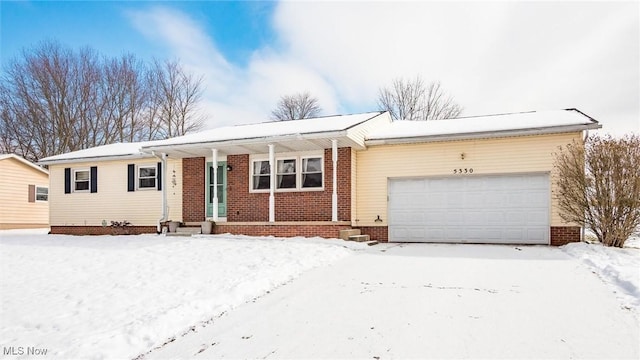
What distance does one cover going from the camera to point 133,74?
29.5 metres

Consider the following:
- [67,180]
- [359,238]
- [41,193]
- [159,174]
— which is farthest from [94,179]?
[359,238]

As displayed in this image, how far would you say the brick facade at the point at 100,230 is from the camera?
14.3 meters

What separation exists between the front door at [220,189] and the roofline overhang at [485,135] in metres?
4.98

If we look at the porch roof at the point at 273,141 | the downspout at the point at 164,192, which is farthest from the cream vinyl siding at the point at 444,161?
the downspout at the point at 164,192

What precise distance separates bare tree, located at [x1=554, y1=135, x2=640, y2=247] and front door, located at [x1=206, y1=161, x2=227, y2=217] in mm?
9807

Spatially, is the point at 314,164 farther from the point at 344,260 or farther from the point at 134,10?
the point at 134,10

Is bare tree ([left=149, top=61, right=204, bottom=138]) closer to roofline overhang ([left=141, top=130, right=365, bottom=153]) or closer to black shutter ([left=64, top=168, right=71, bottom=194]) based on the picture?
black shutter ([left=64, top=168, right=71, bottom=194])

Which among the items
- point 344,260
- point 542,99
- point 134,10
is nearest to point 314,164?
point 344,260

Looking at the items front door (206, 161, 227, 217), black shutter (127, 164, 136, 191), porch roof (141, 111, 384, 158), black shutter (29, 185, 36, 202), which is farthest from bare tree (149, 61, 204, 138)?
front door (206, 161, 227, 217)

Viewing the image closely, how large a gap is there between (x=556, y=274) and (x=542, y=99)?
16328 mm

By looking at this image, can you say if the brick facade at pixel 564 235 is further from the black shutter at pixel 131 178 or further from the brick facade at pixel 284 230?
the black shutter at pixel 131 178

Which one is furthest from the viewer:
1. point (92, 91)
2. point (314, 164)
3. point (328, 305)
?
point (92, 91)

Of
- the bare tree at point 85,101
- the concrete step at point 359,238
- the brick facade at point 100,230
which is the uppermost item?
the bare tree at point 85,101

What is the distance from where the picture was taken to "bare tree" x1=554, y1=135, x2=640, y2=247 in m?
8.52
